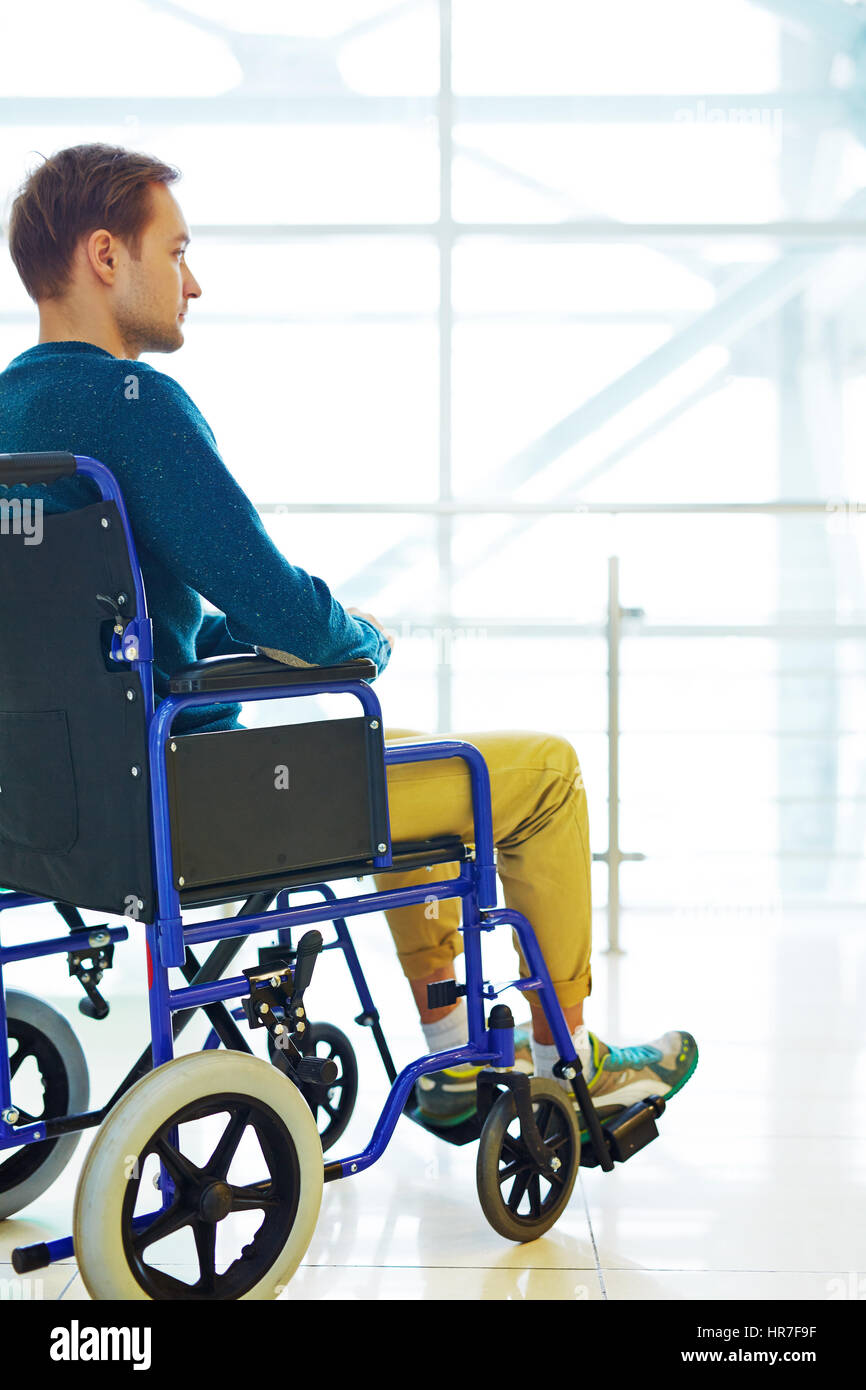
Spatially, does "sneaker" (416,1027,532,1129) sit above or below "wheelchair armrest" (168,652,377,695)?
below

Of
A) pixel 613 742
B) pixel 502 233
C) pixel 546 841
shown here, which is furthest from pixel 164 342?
pixel 502 233

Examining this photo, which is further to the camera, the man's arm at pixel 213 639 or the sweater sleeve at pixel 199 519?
the man's arm at pixel 213 639

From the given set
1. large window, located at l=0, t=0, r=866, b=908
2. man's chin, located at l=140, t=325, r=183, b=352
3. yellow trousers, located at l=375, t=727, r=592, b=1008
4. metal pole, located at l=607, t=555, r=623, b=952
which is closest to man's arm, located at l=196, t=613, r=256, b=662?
yellow trousers, located at l=375, t=727, r=592, b=1008

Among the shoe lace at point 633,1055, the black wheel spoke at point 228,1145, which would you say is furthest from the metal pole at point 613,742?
the black wheel spoke at point 228,1145

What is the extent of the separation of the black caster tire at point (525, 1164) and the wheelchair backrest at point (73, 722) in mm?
449

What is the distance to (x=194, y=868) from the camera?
1.10m

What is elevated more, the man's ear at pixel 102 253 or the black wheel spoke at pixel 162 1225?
the man's ear at pixel 102 253

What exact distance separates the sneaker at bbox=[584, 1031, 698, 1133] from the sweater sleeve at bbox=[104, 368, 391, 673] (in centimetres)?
66

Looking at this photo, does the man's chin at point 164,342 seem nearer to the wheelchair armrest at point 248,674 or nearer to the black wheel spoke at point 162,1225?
the wheelchair armrest at point 248,674

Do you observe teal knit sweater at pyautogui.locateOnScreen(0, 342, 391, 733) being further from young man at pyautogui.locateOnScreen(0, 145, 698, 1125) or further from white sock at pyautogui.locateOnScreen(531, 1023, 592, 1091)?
white sock at pyautogui.locateOnScreen(531, 1023, 592, 1091)

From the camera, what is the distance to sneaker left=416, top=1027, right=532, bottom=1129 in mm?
1527

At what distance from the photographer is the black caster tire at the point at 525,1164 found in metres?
1.30

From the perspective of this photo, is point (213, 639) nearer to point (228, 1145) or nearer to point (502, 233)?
point (228, 1145)
